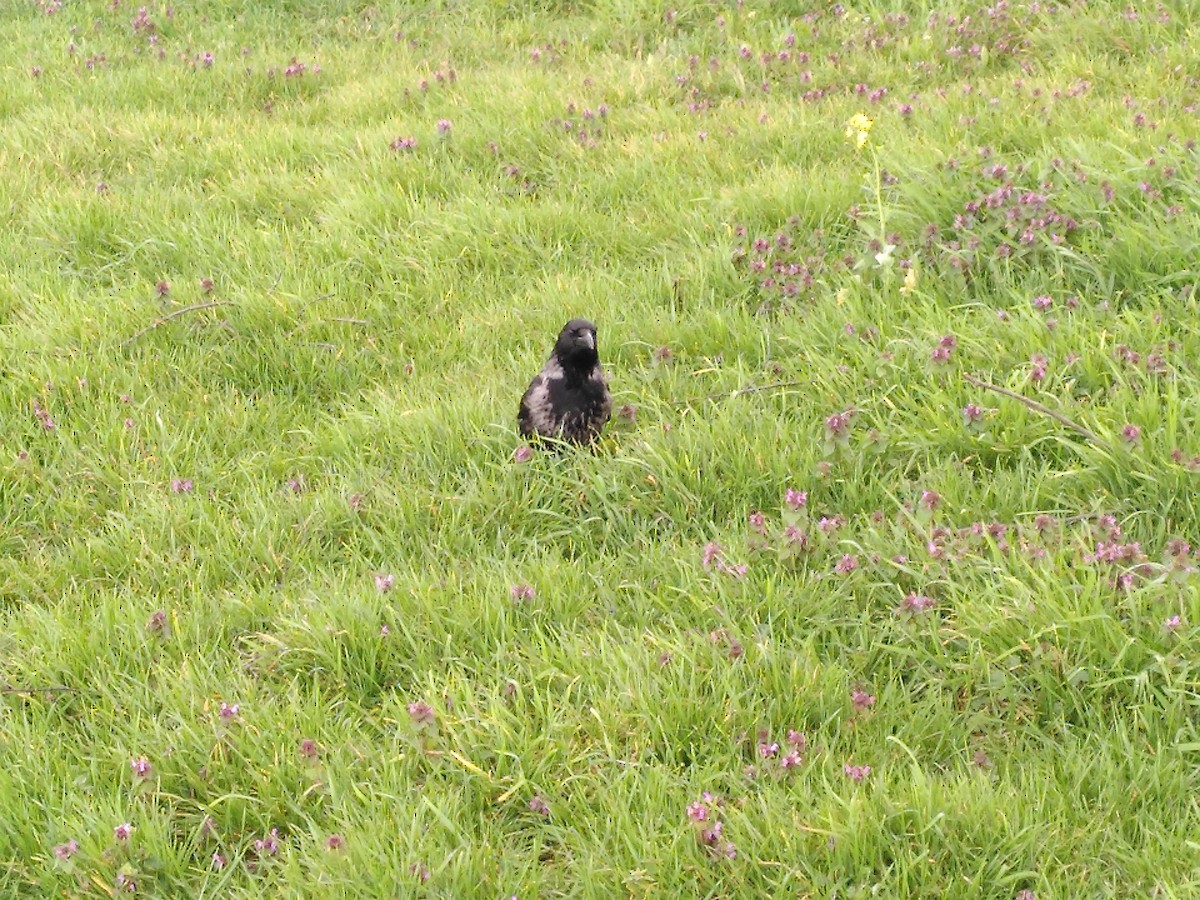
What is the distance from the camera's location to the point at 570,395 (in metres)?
4.55

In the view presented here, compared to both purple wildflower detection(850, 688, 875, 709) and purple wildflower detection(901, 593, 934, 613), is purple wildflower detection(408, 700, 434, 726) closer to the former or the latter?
purple wildflower detection(850, 688, 875, 709)

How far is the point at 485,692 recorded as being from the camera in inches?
141

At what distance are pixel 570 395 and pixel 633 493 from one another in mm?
459

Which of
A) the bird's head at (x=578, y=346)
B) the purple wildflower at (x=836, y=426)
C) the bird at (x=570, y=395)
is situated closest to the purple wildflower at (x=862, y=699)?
the purple wildflower at (x=836, y=426)

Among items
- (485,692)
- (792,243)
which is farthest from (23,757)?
(792,243)

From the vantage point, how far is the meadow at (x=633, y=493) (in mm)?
3164

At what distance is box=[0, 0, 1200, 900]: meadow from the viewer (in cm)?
316

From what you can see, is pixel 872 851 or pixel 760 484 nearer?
pixel 872 851

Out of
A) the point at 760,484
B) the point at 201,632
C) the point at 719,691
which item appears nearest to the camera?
the point at 719,691

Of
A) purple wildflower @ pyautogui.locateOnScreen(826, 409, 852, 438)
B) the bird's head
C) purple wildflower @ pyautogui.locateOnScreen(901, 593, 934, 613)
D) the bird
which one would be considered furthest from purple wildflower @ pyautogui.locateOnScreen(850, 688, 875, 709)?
the bird's head

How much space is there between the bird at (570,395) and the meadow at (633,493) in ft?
0.42

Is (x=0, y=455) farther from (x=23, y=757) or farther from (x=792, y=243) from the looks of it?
(x=792, y=243)

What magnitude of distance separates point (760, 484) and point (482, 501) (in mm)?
1036

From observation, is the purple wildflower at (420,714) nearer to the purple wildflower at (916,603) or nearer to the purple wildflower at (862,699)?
the purple wildflower at (862,699)
